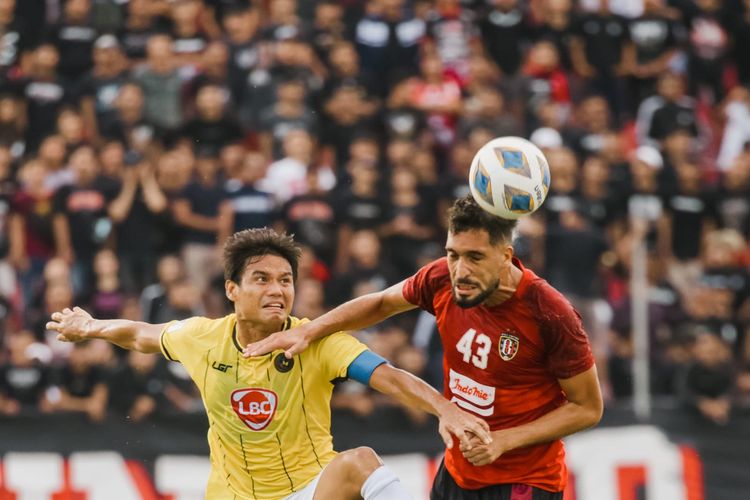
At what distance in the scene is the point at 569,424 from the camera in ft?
23.3

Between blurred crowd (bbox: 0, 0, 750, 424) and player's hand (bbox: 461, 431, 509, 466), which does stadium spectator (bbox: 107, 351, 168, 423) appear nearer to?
blurred crowd (bbox: 0, 0, 750, 424)

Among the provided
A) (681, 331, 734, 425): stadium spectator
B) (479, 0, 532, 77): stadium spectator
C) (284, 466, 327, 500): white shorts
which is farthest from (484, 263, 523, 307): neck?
(479, 0, 532, 77): stadium spectator

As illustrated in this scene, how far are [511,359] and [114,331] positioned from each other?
92.9 inches

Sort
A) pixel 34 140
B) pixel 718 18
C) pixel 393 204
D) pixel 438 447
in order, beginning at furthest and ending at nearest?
pixel 718 18 < pixel 34 140 < pixel 393 204 < pixel 438 447

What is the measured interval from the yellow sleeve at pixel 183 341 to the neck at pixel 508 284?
1726 millimetres

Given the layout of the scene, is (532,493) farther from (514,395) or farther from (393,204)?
(393,204)

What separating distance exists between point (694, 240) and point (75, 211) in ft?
20.3

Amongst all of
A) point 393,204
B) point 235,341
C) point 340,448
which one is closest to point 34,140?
point 393,204

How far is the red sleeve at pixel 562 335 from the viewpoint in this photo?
6.96 m

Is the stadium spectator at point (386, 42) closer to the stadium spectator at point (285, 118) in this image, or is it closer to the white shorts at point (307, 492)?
the stadium spectator at point (285, 118)

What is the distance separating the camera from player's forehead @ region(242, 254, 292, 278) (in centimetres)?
736

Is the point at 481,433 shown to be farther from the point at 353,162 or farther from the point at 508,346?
the point at 353,162

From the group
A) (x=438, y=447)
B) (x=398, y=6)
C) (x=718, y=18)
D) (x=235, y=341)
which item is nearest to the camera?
(x=235, y=341)

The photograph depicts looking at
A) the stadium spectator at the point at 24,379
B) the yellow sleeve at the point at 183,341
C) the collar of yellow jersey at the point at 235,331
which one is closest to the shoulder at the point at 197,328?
the yellow sleeve at the point at 183,341
